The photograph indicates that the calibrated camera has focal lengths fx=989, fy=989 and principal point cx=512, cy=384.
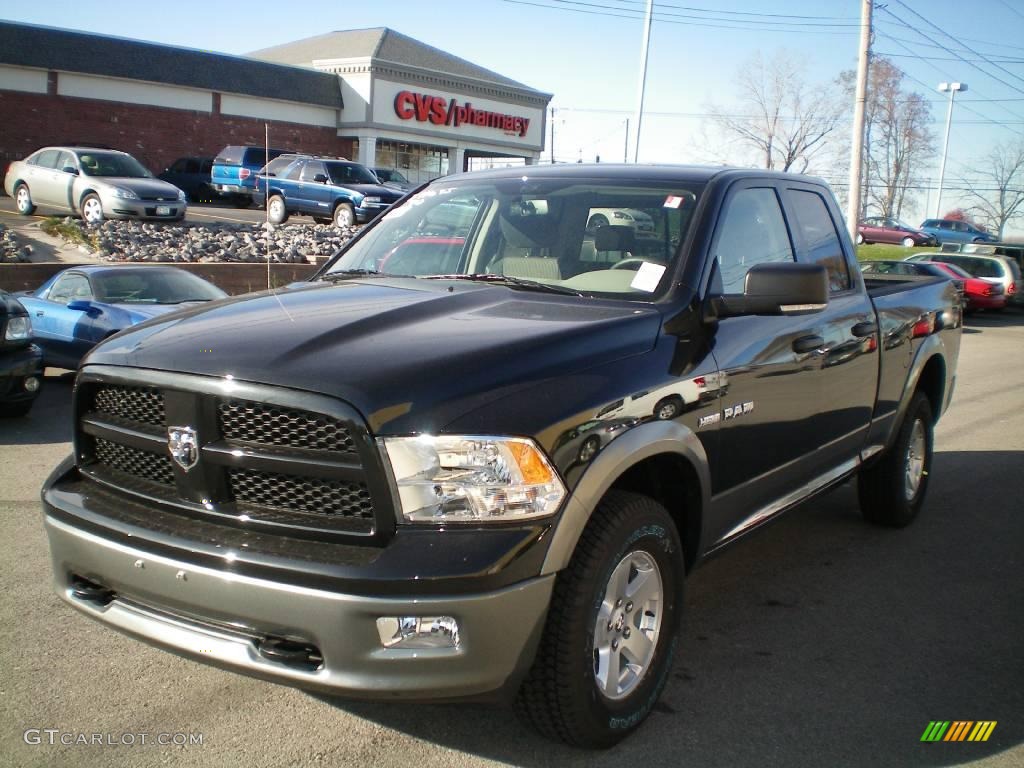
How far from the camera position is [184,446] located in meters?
2.96

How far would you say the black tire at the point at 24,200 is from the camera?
2188cm

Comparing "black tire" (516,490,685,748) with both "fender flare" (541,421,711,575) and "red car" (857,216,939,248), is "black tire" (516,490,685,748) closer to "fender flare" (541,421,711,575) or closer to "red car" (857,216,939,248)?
"fender flare" (541,421,711,575)

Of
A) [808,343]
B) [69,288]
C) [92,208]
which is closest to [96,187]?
[92,208]

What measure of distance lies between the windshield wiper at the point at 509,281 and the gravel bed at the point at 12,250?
13043 millimetres

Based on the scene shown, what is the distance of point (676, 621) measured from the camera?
3467 millimetres

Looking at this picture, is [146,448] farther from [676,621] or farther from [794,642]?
[794,642]

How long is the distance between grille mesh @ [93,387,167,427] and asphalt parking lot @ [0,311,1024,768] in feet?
3.46

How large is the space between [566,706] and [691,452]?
100 cm

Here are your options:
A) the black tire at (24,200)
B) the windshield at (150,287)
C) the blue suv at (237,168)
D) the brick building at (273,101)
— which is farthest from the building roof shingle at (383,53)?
the windshield at (150,287)

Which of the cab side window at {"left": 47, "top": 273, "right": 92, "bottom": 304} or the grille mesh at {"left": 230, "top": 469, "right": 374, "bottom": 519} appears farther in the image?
the cab side window at {"left": 47, "top": 273, "right": 92, "bottom": 304}

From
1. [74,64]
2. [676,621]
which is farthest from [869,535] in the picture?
[74,64]

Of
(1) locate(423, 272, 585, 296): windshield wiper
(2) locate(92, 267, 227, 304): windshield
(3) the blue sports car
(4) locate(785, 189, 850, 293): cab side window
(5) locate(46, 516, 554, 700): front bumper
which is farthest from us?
(2) locate(92, 267, 227, 304): windshield

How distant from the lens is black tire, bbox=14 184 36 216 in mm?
21875

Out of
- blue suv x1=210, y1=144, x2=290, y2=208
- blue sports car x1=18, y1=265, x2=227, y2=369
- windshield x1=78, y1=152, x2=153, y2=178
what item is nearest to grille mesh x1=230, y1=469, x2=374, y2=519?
blue sports car x1=18, y1=265, x2=227, y2=369
